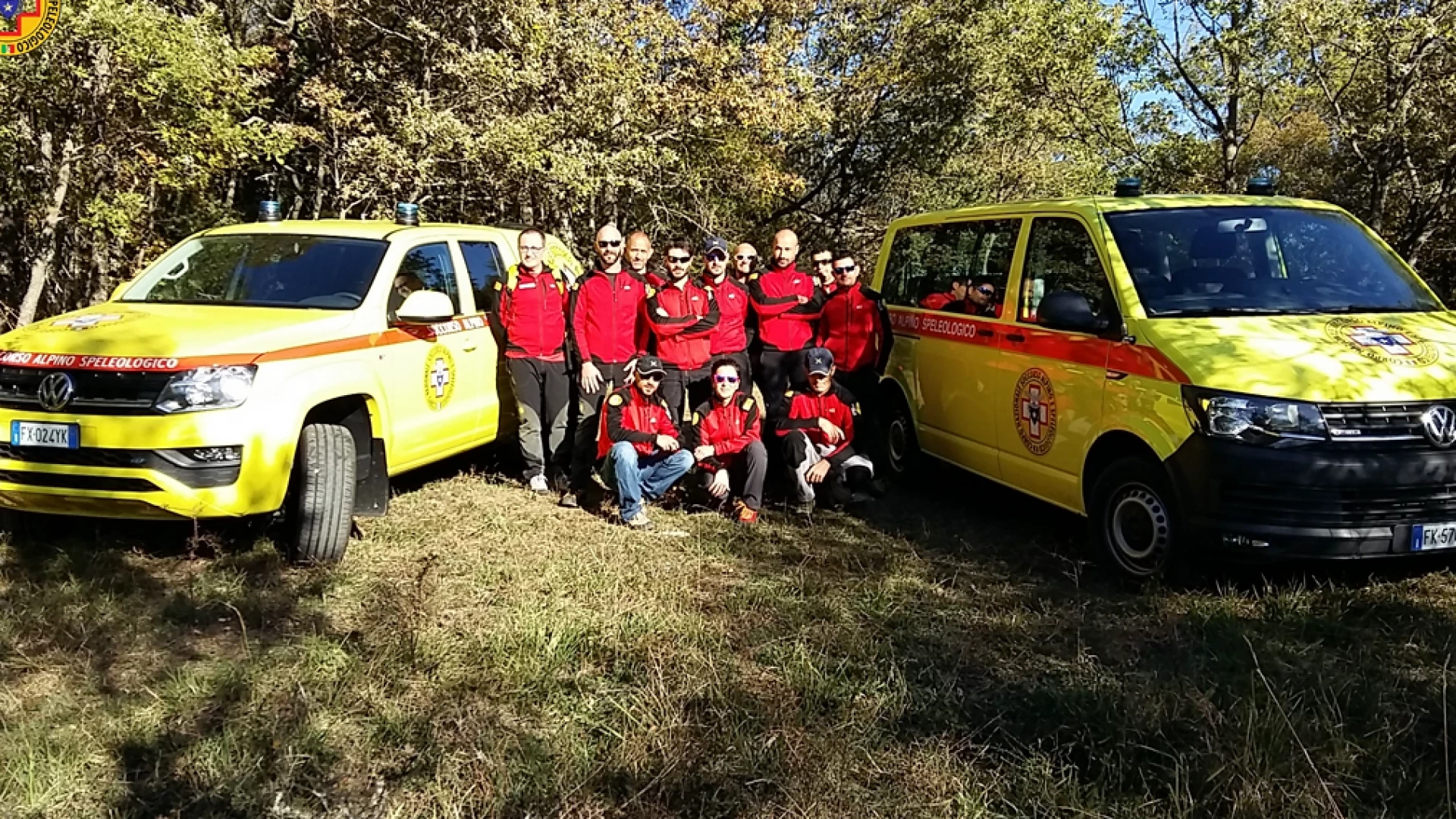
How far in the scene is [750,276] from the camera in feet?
23.6

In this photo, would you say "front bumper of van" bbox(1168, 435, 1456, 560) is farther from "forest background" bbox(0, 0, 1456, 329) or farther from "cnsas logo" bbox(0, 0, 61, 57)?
"cnsas logo" bbox(0, 0, 61, 57)

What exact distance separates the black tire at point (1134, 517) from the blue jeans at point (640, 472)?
2.38 meters

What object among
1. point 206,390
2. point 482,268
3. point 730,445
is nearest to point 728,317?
point 730,445

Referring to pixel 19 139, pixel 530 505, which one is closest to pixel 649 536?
pixel 530 505

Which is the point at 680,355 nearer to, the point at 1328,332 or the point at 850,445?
the point at 850,445

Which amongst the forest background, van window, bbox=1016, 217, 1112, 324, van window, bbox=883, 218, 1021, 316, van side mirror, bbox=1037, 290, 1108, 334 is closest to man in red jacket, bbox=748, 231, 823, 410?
van window, bbox=883, 218, 1021, 316

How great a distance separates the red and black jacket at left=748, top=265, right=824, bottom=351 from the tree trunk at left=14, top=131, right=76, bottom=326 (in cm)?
693

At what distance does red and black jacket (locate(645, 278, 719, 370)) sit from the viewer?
21.7ft

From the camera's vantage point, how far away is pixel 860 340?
679 cm

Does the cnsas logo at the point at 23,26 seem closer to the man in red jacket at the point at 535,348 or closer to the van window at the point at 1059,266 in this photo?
the man in red jacket at the point at 535,348

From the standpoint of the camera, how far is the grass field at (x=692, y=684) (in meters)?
2.94

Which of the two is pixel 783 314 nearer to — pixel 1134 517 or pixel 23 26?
pixel 1134 517

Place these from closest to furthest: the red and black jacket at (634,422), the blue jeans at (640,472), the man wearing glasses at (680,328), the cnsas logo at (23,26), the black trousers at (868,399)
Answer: the blue jeans at (640,472)
the red and black jacket at (634,422)
the man wearing glasses at (680,328)
the black trousers at (868,399)
the cnsas logo at (23,26)

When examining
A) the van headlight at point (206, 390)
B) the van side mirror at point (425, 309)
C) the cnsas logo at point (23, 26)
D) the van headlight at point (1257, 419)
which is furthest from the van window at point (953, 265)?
the cnsas logo at point (23, 26)
